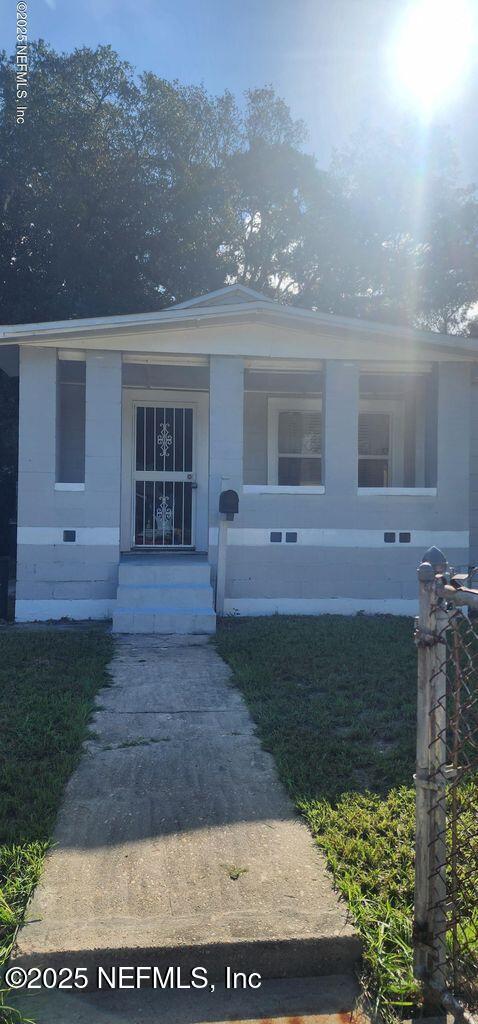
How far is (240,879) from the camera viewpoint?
307 cm

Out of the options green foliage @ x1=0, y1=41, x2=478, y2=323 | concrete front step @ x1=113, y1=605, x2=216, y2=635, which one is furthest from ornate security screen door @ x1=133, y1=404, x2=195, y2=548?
green foliage @ x1=0, y1=41, x2=478, y2=323

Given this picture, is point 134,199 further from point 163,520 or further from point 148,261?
point 163,520

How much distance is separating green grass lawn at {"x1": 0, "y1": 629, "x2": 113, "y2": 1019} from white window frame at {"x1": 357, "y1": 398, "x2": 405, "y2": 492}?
18.1 feet

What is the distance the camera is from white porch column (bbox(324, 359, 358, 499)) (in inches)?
375

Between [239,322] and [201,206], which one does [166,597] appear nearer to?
[239,322]

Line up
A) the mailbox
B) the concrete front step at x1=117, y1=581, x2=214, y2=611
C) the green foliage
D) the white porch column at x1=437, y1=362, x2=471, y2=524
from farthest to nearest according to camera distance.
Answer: the green foliage < the white porch column at x1=437, y1=362, x2=471, y2=524 < the mailbox < the concrete front step at x1=117, y1=581, x2=214, y2=611

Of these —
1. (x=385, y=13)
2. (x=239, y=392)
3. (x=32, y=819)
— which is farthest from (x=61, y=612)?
(x=385, y=13)

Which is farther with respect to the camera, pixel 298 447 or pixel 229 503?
pixel 298 447

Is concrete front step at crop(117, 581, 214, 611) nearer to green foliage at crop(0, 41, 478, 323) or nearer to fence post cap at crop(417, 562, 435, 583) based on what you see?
fence post cap at crop(417, 562, 435, 583)

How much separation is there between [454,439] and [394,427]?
5.97 feet

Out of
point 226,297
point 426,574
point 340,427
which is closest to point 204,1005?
point 426,574

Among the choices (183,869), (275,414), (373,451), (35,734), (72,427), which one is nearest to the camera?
(183,869)

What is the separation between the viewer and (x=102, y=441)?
29.9ft

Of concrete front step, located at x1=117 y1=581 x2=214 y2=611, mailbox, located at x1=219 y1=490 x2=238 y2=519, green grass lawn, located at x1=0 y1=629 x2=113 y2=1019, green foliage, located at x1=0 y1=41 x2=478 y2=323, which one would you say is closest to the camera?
green grass lawn, located at x1=0 y1=629 x2=113 y2=1019
